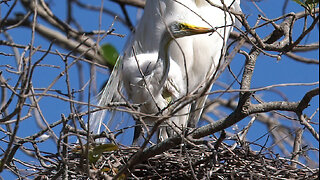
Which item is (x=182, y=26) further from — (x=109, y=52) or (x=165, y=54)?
(x=109, y=52)

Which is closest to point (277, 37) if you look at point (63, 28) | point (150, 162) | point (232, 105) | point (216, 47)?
point (150, 162)

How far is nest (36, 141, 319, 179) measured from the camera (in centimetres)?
222

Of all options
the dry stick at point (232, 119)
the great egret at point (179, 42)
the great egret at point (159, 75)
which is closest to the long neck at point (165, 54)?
the great egret at point (159, 75)

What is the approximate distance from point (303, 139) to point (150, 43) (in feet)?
3.35

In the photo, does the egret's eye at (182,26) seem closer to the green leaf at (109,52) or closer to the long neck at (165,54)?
the long neck at (165,54)

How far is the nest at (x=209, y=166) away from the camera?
7.29 feet

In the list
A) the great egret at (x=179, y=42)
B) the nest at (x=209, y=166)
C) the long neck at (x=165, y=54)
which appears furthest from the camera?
the great egret at (x=179, y=42)

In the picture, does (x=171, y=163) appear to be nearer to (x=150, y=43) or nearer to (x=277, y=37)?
(x=277, y=37)

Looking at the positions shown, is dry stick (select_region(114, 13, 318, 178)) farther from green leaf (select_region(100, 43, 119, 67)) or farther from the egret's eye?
the egret's eye

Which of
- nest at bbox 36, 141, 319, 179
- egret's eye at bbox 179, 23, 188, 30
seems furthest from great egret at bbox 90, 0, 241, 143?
nest at bbox 36, 141, 319, 179

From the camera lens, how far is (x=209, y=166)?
229 centimetres

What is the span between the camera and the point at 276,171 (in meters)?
2.24

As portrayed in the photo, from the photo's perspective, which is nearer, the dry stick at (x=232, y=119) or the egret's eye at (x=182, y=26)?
the dry stick at (x=232, y=119)

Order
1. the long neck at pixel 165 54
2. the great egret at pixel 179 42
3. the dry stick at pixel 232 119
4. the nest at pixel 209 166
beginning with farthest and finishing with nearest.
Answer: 1. the great egret at pixel 179 42
2. the long neck at pixel 165 54
3. the nest at pixel 209 166
4. the dry stick at pixel 232 119
